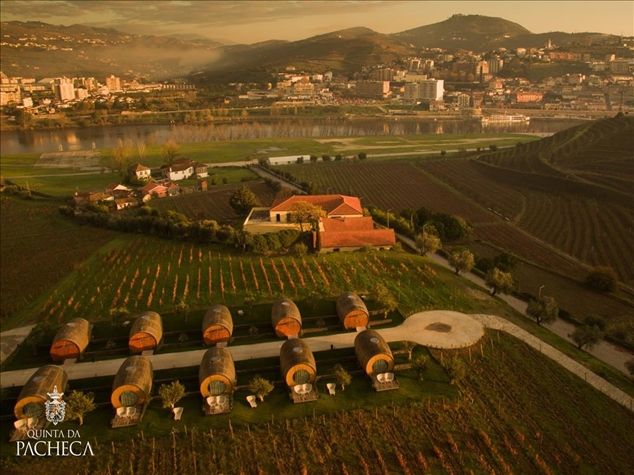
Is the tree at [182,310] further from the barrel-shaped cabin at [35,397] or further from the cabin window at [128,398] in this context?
the barrel-shaped cabin at [35,397]

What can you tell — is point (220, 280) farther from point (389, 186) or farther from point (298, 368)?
point (389, 186)

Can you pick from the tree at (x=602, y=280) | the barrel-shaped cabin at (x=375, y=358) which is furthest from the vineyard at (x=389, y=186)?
the barrel-shaped cabin at (x=375, y=358)

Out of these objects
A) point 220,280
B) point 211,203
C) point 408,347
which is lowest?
point 211,203

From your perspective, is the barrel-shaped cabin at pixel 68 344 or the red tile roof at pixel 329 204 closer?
the barrel-shaped cabin at pixel 68 344

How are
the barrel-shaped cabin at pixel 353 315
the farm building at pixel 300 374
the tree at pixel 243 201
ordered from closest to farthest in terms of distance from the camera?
the farm building at pixel 300 374 → the barrel-shaped cabin at pixel 353 315 → the tree at pixel 243 201

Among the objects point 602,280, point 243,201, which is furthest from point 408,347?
point 243,201

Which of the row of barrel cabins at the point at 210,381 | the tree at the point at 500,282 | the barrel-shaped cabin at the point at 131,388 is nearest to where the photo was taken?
the row of barrel cabins at the point at 210,381
